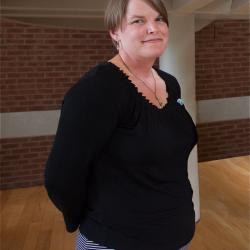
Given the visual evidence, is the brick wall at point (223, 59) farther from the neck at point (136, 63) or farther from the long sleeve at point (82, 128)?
the long sleeve at point (82, 128)

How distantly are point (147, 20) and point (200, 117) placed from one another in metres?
4.59

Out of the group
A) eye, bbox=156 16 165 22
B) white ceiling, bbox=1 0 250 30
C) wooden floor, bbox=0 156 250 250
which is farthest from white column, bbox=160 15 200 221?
eye, bbox=156 16 165 22

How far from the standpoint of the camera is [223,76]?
5.62 metres

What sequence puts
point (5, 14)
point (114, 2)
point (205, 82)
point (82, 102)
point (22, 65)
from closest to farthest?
point (82, 102)
point (114, 2)
point (5, 14)
point (22, 65)
point (205, 82)

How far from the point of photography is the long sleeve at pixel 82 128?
101 cm

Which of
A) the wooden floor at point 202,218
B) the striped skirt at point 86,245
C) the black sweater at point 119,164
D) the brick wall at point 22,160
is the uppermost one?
the black sweater at point 119,164

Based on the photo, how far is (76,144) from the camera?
1.04 meters

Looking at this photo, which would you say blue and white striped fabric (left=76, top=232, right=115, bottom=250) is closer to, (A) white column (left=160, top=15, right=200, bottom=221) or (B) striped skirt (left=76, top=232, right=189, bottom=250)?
(B) striped skirt (left=76, top=232, right=189, bottom=250)

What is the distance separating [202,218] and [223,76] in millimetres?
2658

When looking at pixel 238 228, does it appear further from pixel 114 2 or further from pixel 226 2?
pixel 114 2

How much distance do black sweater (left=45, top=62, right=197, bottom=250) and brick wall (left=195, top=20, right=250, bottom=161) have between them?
4.49m

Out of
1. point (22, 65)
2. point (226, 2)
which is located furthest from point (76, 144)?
point (22, 65)

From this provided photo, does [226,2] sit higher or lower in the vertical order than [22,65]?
higher

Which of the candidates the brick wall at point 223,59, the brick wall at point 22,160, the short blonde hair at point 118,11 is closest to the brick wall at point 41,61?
the brick wall at point 22,160
